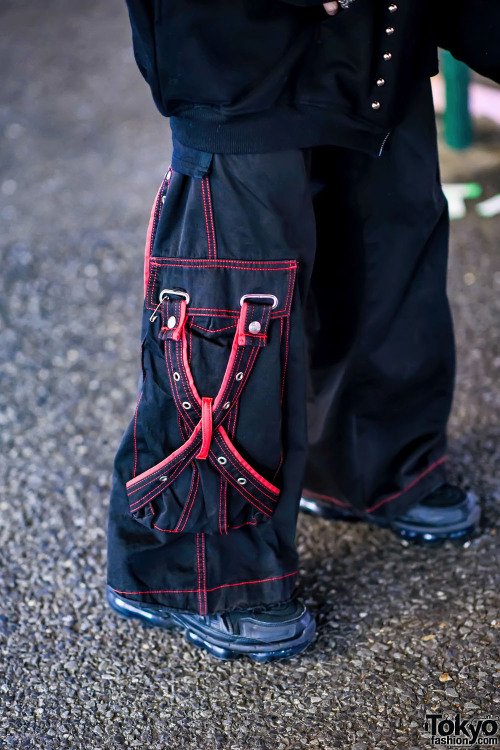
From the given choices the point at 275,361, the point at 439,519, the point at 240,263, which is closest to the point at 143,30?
the point at 240,263

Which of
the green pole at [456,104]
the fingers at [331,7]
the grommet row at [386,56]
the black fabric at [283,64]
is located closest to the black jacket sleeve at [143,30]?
the black fabric at [283,64]

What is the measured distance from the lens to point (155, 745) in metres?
1.49

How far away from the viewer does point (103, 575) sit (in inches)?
73.8

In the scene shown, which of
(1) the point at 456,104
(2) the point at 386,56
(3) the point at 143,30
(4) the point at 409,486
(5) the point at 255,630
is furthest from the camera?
(1) the point at 456,104

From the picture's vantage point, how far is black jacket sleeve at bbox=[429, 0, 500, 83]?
1475 mm

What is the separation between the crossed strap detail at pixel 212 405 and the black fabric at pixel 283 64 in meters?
0.28

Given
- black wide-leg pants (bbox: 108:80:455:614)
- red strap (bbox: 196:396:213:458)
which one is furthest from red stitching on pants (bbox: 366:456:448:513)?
red strap (bbox: 196:396:213:458)

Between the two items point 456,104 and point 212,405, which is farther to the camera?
point 456,104

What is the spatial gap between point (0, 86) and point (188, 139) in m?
3.64

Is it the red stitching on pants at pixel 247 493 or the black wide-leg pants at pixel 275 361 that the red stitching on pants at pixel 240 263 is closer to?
the black wide-leg pants at pixel 275 361

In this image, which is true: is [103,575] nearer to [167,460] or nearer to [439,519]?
[167,460]

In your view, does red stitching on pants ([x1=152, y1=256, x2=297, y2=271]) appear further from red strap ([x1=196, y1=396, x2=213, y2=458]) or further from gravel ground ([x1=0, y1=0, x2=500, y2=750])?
gravel ground ([x1=0, y1=0, x2=500, y2=750])

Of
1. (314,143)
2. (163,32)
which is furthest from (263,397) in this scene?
(163,32)

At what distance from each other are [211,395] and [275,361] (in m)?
0.12
